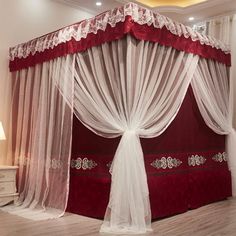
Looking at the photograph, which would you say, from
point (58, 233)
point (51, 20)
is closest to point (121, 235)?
point (58, 233)

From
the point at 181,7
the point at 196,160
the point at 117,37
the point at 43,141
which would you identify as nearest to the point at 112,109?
the point at 117,37

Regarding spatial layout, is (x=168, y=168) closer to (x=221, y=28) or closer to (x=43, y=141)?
(x=43, y=141)

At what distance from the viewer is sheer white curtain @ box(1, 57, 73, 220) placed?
376cm

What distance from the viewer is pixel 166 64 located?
3688 mm

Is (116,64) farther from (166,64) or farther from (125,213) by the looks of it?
(125,213)

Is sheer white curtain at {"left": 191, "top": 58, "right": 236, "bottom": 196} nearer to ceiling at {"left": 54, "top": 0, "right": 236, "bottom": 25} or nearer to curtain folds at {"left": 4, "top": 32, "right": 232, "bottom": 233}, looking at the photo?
curtain folds at {"left": 4, "top": 32, "right": 232, "bottom": 233}

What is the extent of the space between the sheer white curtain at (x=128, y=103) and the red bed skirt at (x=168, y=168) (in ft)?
0.81

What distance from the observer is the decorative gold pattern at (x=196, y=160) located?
414 cm

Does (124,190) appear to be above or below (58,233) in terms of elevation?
above

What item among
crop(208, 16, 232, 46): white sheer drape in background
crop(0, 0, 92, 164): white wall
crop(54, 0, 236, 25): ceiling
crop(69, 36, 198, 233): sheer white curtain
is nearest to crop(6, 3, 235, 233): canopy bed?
crop(69, 36, 198, 233): sheer white curtain

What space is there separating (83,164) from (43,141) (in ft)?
1.91

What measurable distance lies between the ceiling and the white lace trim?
1.07 metres

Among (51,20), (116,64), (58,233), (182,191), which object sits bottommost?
(58,233)

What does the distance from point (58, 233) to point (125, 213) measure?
2.02ft
